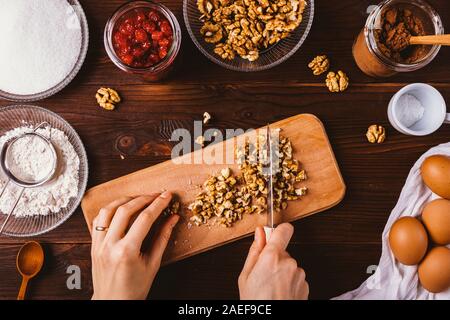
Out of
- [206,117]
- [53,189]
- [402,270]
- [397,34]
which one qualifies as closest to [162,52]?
[206,117]

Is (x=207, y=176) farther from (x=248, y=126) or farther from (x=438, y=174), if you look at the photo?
(x=438, y=174)

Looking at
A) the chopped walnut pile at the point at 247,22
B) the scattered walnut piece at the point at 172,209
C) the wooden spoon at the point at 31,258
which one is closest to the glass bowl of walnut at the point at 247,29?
the chopped walnut pile at the point at 247,22

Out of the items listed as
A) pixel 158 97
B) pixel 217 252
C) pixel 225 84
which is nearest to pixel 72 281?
pixel 217 252

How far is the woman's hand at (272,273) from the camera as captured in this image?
3.01ft

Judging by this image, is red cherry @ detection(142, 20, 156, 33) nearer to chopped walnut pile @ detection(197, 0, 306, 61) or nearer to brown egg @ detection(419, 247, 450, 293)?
chopped walnut pile @ detection(197, 0, 306, 61)

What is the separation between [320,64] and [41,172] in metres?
0.71

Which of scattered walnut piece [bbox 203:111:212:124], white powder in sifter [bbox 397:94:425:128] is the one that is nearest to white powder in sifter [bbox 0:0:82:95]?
scattered walnut piece [bbox 203:111:212:124]

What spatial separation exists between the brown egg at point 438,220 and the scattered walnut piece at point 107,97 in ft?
2.52

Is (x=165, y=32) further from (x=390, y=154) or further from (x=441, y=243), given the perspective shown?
(x=441, y=243)

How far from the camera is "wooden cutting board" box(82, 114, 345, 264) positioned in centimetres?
102

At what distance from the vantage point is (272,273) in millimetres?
917

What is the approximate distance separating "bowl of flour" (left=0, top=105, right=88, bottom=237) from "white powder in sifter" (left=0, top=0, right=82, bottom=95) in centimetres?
7

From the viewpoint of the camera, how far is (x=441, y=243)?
0.95m

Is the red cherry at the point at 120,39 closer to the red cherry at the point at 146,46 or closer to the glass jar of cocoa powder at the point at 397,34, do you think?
the red cherry at the point at 146,46
